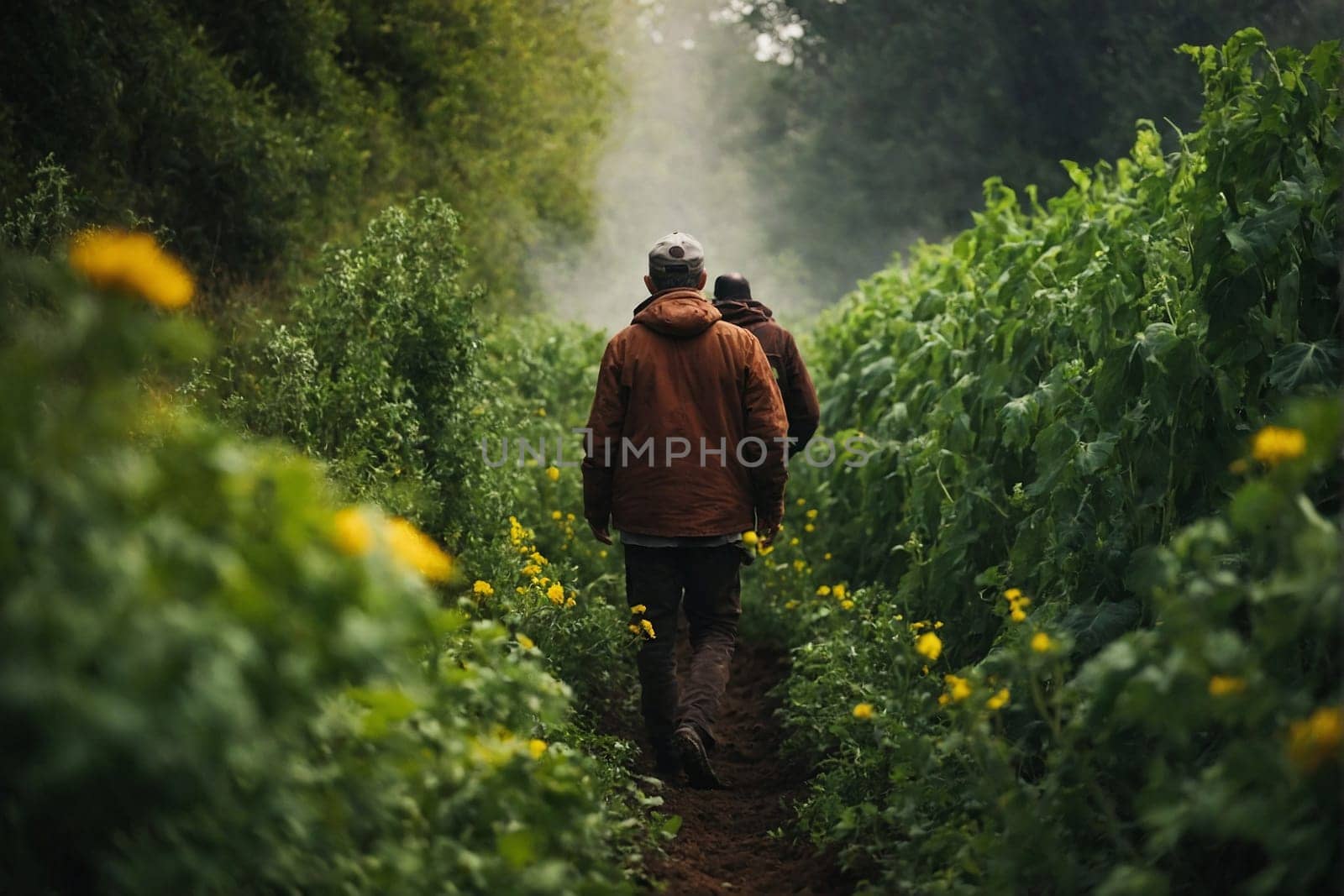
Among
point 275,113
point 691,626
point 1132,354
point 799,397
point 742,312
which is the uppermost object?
point 275,113

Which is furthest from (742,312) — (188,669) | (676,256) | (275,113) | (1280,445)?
(275,113)

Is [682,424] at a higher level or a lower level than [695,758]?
higher

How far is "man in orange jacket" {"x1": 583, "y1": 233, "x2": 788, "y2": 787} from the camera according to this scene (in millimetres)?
4824

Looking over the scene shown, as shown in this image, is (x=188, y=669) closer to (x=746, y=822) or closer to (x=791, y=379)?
(x=746, y=822)

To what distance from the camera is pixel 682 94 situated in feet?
132

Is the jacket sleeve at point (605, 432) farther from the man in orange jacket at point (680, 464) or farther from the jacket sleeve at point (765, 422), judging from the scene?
the jacket sleeve at point (765, 422)

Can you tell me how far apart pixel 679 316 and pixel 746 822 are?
6.23ft

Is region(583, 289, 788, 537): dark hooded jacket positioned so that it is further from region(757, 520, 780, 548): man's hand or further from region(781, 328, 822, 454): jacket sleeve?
region(781, 328, 822, 454): jacket sleeve

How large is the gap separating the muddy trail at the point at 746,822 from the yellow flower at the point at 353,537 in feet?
5.38

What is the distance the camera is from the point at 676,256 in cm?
499

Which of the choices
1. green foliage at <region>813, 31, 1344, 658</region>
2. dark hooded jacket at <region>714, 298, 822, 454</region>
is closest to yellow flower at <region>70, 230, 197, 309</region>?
green foliage at <region>813, 31, 1344, 658</region>

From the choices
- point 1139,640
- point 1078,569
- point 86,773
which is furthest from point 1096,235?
point 86,773

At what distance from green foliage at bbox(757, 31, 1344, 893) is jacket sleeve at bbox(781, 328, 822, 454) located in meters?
0.50

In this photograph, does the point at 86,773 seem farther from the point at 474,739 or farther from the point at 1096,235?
the point at 1096,235
